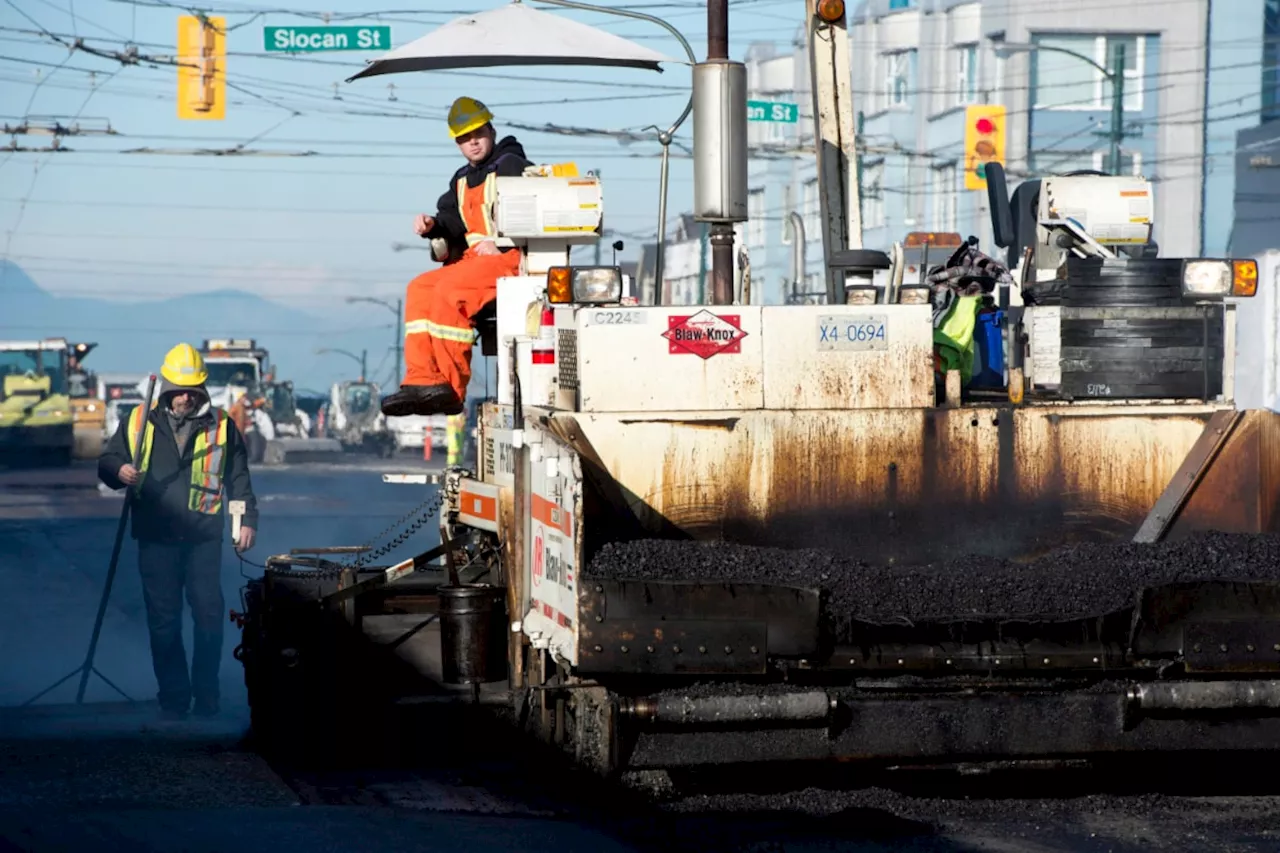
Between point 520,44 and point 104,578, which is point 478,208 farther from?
point 104,578

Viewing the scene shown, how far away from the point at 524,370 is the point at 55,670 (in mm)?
5817

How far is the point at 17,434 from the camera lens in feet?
129

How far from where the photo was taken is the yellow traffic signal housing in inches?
918

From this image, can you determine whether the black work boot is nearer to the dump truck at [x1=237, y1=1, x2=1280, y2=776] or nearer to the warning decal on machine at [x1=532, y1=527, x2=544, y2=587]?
the dump truck at [x1=237, y1=1, x2=1280, y2=776]

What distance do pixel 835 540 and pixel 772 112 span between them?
22157mm

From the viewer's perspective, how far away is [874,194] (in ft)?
Answer: 167

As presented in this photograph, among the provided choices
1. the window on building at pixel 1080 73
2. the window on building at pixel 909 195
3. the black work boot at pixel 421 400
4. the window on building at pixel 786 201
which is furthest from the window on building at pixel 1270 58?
the black work boot at pixel 421 400

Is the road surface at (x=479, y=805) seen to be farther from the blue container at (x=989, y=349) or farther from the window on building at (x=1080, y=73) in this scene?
the window on building at (x=1080, y=73)

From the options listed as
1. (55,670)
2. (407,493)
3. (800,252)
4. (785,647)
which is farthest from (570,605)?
(407,493)

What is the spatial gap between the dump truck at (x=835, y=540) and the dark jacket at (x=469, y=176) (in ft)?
2.19

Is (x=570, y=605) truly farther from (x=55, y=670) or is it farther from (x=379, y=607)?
(x=55, y=670)

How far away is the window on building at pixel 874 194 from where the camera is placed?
5075 centimetres

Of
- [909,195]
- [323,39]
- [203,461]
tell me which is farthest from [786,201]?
[203,461]

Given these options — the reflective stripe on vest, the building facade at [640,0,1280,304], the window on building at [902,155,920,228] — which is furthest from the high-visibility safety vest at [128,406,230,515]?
the window on building at [902,155,920,228]
